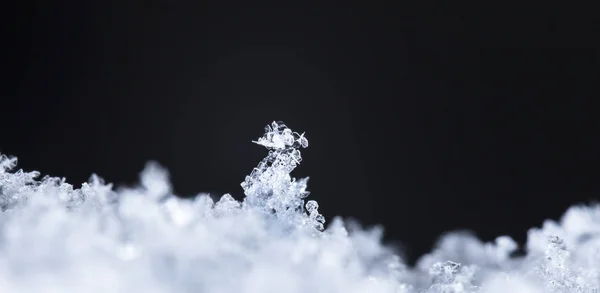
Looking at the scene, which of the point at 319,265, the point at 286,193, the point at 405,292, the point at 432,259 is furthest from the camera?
the point at 432,259

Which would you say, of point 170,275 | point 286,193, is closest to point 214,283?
point 170,275

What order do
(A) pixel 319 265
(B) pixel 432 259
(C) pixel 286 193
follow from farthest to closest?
(B) pixel 432 259 → (C) pixel 286 193 → (A) pixel 319 265

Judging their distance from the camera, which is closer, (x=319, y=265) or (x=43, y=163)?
(x=319, y=265)

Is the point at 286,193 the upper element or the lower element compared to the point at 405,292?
upper

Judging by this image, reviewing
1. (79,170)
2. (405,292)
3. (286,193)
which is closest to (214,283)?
(286,193)

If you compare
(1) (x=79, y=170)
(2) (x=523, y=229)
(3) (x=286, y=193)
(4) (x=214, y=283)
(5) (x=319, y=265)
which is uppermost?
(1) (x=79, y=170)

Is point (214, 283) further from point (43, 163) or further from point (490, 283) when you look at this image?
point (43, 163)
